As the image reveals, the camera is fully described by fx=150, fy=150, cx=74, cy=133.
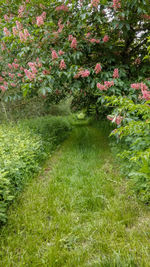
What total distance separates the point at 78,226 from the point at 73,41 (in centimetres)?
297

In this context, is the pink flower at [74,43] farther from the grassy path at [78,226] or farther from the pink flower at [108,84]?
the grassy path at [78,226]

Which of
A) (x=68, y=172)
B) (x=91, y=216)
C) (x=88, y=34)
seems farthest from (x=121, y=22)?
(x=91, y=216)

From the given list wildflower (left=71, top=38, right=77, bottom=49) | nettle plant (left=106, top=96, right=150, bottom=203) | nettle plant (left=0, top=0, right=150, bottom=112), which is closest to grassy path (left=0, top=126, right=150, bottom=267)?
nettle plant (left=106, top=96, right=150, bottom=203)

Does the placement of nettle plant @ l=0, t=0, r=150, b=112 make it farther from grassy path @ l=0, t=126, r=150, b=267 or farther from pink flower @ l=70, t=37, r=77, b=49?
grassy path @ l=0, t=126, r=150, b=267

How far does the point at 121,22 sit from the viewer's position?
249cm

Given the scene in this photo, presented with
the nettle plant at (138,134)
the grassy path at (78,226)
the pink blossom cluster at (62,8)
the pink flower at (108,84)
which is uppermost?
the pink blossom cluster at (62,8)

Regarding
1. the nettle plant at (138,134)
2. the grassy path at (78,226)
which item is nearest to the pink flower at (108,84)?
the nettle plant at (138,134)

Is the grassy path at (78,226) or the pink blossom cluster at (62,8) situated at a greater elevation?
the pink blossom cluster at (62,8)

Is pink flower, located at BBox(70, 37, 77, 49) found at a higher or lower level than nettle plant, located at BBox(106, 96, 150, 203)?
higher

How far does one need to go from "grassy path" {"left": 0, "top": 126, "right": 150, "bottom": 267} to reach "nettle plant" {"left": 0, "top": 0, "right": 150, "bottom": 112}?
1.58 m

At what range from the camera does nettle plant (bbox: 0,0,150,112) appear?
106 inches

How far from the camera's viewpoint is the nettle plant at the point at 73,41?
2693 millimetres

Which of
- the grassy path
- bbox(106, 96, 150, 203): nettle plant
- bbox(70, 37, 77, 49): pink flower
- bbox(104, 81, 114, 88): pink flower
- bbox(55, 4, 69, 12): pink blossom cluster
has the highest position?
bbox(55, 4, 69, 12): pink blossom cluster

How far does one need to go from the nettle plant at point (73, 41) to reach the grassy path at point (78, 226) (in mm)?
1578
